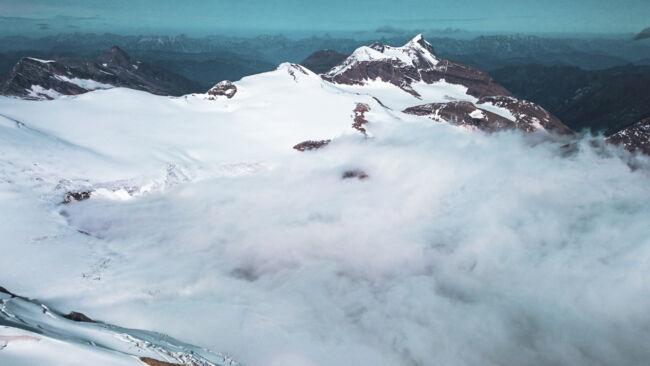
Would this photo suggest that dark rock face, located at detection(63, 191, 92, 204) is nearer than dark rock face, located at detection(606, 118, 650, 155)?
Yes

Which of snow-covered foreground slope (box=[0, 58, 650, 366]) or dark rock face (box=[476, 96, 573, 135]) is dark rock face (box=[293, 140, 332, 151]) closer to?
snow-covered foreground slope (box=[0, 58, 650, 366])

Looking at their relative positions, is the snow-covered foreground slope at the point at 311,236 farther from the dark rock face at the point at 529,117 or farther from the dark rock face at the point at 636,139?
the dark rock face at the point at 529,117

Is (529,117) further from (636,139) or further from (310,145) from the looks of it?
(310,145)

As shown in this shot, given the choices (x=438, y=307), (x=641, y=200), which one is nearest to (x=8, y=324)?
(x=438, y=307)

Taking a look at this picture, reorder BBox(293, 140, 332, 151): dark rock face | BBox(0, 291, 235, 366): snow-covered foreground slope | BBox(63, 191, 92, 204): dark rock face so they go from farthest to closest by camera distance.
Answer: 1. BBox(293, 140, 332, 151): dark rock face
2. BBox(63, 191, 92, 204): dark rock face
3. BBox(0, 291, 235, 366): snow-covered foreground slope

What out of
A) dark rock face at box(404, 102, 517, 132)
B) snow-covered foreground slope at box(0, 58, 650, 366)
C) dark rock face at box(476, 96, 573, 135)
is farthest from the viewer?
dark rock face at box(476, 96, 573, 135)

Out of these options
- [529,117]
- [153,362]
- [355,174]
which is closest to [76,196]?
[153,362]

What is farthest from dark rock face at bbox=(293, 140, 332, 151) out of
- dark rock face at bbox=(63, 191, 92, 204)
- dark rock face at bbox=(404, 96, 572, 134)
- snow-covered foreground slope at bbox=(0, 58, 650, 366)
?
dark rock face at bbox=(404, 96, 572, 134)
